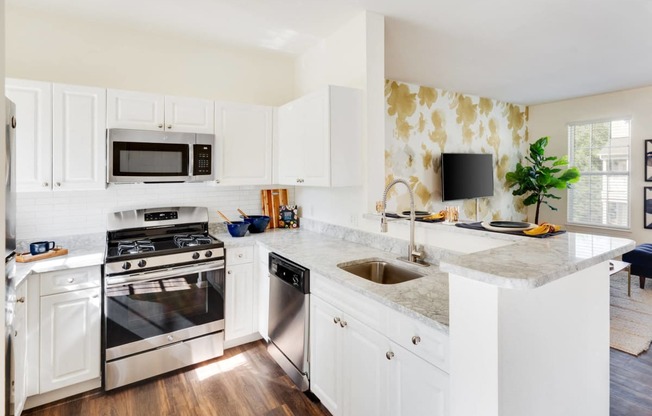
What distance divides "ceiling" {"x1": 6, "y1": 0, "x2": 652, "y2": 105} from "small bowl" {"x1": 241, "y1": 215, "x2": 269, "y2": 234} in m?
1.62

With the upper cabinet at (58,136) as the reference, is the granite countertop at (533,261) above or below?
below

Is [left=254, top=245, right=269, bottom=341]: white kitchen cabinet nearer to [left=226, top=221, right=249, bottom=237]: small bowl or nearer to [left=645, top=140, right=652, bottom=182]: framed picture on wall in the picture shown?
[left=226, top=221, right=249, bottom=237]: small bowl

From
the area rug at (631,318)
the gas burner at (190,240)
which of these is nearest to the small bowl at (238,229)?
the gas burner at (190,240)

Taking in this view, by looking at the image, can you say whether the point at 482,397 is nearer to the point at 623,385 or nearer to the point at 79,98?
the point at 623,385

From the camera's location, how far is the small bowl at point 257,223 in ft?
10.7

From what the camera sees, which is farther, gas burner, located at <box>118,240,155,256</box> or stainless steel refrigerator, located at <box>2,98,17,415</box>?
gas burner, located at <box>118,240,155,256</box>

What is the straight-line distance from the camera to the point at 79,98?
2.44m

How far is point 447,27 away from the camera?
2.91 metres

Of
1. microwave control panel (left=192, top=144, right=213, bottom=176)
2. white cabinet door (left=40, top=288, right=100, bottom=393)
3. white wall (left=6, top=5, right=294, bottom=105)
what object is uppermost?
white wall (left=6, top=5, right=294, bottom=105)

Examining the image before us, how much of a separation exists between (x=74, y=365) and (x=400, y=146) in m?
3.91

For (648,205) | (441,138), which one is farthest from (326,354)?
(648,205)

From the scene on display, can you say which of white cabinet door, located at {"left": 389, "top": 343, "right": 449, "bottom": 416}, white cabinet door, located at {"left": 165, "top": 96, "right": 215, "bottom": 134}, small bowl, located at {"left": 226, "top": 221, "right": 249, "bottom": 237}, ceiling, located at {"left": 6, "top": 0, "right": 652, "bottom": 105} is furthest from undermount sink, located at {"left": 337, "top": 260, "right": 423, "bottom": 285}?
ceiling, located at {"left": 6, "top": 0, "right": 652, "bottom": 105}

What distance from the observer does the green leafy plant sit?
5414mm

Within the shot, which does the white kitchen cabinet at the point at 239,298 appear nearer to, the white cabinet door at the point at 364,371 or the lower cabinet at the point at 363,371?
the lower cabinet at the point at 363,371
